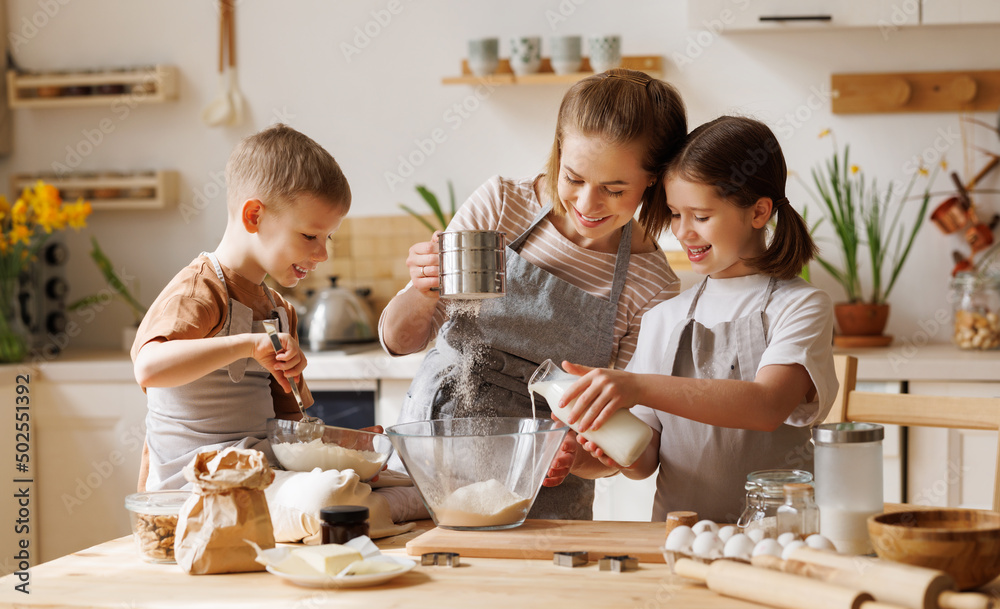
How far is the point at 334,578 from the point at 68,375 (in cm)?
213

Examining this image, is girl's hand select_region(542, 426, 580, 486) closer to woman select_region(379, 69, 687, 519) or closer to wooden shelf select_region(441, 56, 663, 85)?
woman select_region(379, 69, 687, 519)

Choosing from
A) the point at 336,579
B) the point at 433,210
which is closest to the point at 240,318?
the point at 336,579

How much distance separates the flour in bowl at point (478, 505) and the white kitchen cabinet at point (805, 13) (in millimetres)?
2082

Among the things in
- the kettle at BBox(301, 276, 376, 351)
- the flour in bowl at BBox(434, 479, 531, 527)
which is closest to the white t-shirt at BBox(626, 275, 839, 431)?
the flour in bowl at BBox(434, 479, 531, 527)

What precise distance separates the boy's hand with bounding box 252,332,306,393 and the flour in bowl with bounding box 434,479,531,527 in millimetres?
237

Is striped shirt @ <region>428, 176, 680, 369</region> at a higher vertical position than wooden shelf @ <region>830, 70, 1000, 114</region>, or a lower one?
lower

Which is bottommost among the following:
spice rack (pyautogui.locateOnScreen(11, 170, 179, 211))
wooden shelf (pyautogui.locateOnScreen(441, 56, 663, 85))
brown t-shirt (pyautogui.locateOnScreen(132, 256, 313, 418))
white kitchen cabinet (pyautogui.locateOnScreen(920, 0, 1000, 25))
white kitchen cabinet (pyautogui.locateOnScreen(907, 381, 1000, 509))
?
white kitchen cabinet (pyautogui.locateOnScreen(907, 381, 1000, 509))

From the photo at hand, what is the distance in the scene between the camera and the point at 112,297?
3234mm

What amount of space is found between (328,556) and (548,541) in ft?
0.85

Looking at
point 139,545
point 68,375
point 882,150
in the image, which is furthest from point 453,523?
point 882,150

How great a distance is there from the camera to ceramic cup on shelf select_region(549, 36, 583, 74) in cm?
284

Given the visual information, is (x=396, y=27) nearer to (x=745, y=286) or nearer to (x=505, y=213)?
(x=505, y=213)

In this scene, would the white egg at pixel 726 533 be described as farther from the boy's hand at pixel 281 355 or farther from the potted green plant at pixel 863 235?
the potted green plant at pixel 863 235

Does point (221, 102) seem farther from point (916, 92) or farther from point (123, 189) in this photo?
point (916, 92)
